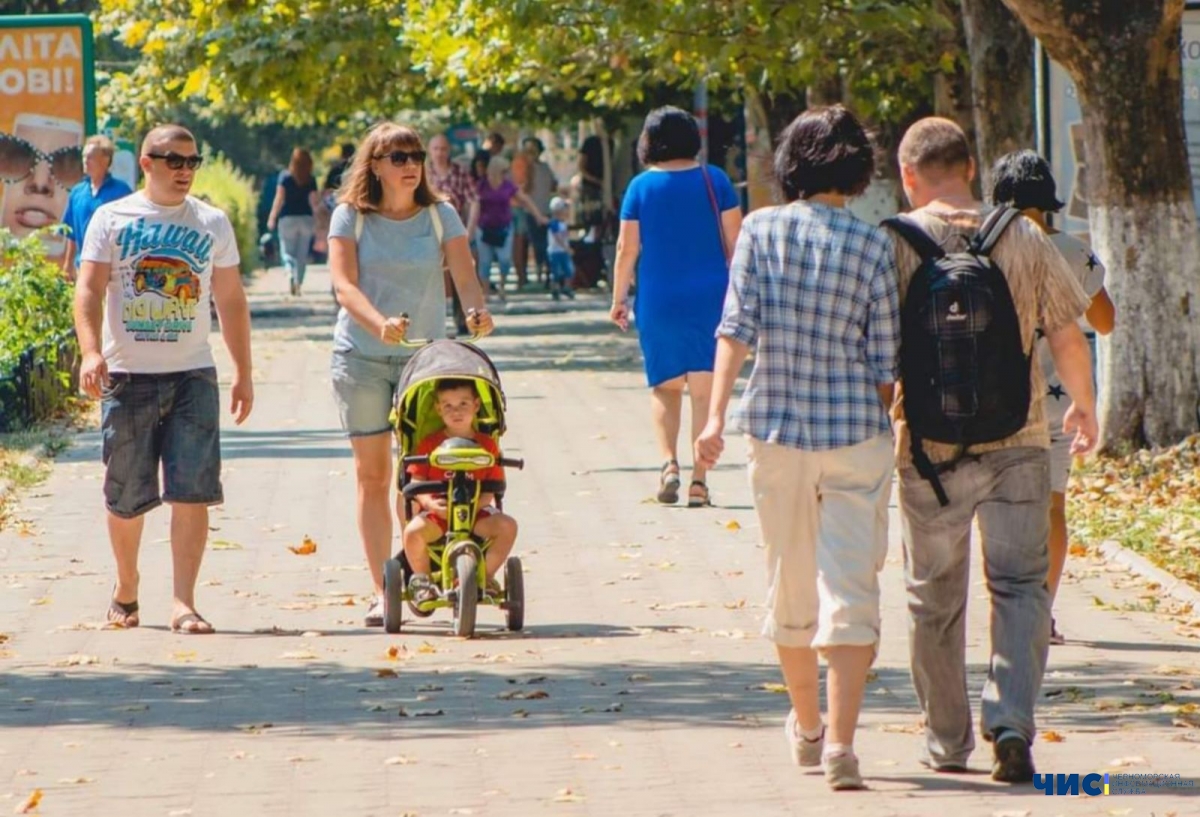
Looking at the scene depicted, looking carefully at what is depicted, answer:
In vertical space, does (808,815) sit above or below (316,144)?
below

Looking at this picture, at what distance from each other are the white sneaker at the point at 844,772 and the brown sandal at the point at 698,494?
610 centimetres

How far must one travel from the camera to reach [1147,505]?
1192cm

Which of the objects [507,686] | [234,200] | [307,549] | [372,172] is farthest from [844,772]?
[234,200]

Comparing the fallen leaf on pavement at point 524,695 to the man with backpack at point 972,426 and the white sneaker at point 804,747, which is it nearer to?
the white sneaker at point 804,747

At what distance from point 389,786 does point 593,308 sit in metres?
25.6

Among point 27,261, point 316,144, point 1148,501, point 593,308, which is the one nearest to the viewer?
point 1148,501

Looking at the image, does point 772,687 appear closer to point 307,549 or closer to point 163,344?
point 163,344

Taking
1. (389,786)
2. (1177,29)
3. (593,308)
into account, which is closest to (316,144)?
(593,308)

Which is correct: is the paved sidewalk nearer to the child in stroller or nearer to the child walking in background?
the child in stroller

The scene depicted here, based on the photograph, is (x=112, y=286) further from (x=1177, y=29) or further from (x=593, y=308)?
(x=593, y=308)

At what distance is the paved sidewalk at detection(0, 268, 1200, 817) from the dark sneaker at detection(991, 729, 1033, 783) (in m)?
0.05

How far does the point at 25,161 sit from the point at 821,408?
14.3 metres

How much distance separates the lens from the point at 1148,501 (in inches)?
475

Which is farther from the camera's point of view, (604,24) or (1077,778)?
(604,24)
